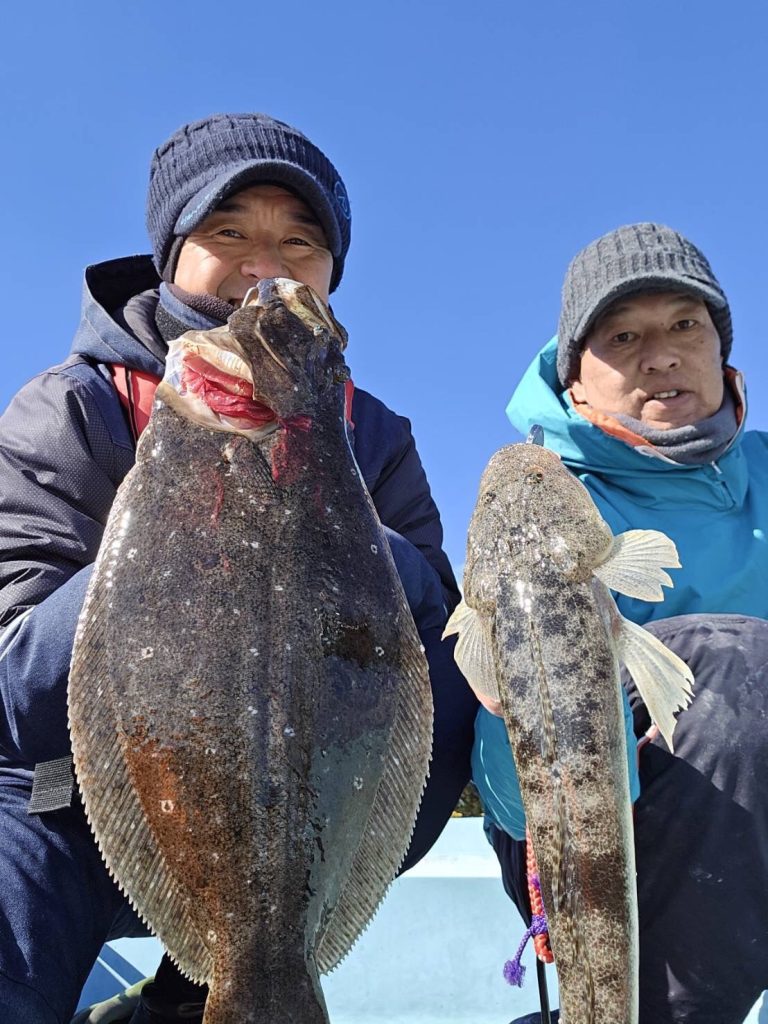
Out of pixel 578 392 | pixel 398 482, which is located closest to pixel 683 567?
pixel 578 392

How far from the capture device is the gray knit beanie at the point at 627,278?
489 cm

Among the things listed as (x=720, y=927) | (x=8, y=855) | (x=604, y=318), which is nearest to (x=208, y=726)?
(x=8, y=855)

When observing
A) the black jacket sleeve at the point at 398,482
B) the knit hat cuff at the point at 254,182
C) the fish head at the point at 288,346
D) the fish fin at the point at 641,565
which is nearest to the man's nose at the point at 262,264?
the knit hat cuff at the point at 254,182

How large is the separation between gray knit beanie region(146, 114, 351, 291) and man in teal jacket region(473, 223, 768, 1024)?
59.9 inches

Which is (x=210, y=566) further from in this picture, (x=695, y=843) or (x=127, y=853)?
(x=695, y=843)

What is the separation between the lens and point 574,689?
2.84m

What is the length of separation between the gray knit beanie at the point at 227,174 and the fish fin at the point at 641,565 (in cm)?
232

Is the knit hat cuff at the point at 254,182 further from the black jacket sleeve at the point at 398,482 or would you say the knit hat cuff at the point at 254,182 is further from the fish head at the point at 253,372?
the fish head at the point at 253,372

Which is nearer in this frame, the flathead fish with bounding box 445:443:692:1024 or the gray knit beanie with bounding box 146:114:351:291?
the flathead fish with bounding box 445:443:692:1024

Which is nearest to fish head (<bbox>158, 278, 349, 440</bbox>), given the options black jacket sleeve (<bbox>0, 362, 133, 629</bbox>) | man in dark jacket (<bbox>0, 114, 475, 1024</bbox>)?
man in dark jacket (<bbox>0, 114, 475, 1024</bbox>)

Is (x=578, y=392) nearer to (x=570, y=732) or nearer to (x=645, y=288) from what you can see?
(x=645, y=288)

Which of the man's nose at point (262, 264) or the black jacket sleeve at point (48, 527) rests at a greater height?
the man's nose at point (262, 264)

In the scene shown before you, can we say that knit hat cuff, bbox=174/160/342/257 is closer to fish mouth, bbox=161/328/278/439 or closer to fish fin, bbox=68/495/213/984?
fish mouth, bbox=161/328/278/439

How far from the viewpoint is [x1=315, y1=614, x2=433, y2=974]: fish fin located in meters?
2.64
